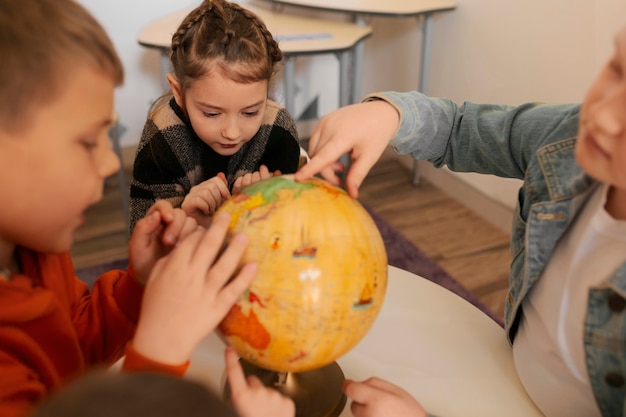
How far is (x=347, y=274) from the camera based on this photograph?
77 cm

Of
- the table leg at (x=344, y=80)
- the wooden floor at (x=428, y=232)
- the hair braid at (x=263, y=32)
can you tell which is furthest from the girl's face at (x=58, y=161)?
the table leg at (x=344, y=80)

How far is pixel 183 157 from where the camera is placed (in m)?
1.60

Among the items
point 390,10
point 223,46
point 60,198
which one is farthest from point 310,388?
point 390,10

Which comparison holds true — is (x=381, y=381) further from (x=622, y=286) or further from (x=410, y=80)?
(x=410, y=80)

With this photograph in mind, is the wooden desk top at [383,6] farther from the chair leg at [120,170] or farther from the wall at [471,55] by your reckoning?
the chair leg at [120,170]

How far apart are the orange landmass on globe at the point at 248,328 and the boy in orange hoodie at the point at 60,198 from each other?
3cm

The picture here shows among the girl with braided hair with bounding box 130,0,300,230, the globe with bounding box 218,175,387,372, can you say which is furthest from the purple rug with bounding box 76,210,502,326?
the globe with bounding box 218,175,387,372

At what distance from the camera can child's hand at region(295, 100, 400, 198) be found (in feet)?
3.17

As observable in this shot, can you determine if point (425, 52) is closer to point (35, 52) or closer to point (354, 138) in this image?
point (354, 138)

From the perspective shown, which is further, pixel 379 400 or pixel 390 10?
pixel 390 10

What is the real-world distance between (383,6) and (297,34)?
499mm

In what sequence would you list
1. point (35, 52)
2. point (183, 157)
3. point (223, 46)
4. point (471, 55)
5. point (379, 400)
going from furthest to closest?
point (471, 55) < point (183, 157) < point (223, 46) < point (379, 400) < point (35, 52)

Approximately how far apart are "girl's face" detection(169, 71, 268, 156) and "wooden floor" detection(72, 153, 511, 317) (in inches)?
52.9

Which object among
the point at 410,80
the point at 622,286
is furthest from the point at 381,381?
the point at 410,80
